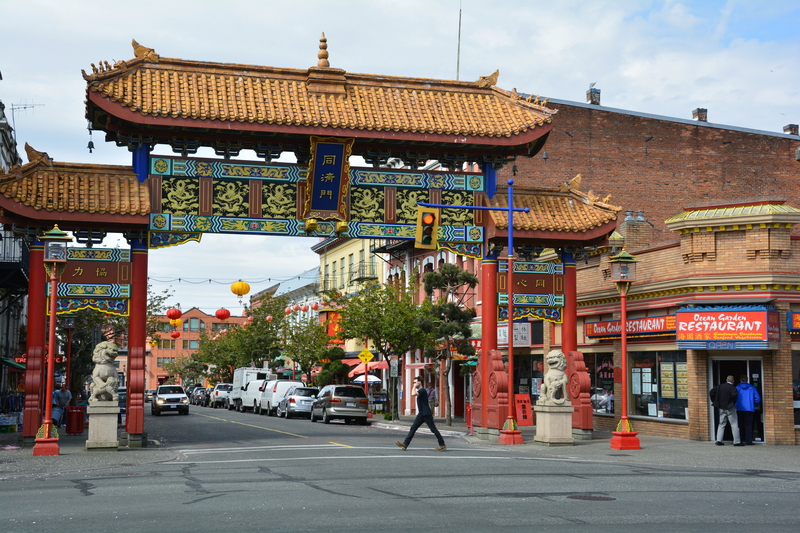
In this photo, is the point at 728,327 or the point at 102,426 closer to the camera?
the point at 102,426

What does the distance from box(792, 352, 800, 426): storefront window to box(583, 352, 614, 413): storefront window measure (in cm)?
640

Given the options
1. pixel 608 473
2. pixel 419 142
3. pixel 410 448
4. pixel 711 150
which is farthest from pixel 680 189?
pixel 608 473

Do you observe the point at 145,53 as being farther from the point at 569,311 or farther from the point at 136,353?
the point at 569,311

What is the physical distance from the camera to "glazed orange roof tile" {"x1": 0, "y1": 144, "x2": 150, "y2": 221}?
21.3 metres

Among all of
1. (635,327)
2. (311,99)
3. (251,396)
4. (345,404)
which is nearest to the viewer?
(311,99)

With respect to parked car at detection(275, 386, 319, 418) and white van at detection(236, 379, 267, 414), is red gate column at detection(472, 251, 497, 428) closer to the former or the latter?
parked car at detection(275, 386, 319, 418)

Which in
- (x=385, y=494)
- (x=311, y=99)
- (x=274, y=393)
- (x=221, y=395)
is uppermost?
(x=311, y=99)

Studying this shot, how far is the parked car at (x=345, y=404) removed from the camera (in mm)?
37125

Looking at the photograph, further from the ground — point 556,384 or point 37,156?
point 37,156

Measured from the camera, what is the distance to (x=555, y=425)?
22.7 metres

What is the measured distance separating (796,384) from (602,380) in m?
7.19

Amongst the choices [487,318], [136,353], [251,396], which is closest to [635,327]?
[487,318]

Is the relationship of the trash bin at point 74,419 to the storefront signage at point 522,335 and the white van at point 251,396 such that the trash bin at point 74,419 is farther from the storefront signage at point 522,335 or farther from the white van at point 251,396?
the white van at point 251,396

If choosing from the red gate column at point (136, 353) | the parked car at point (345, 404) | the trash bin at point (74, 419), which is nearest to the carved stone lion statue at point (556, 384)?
the red gate column at point (136, 353)
